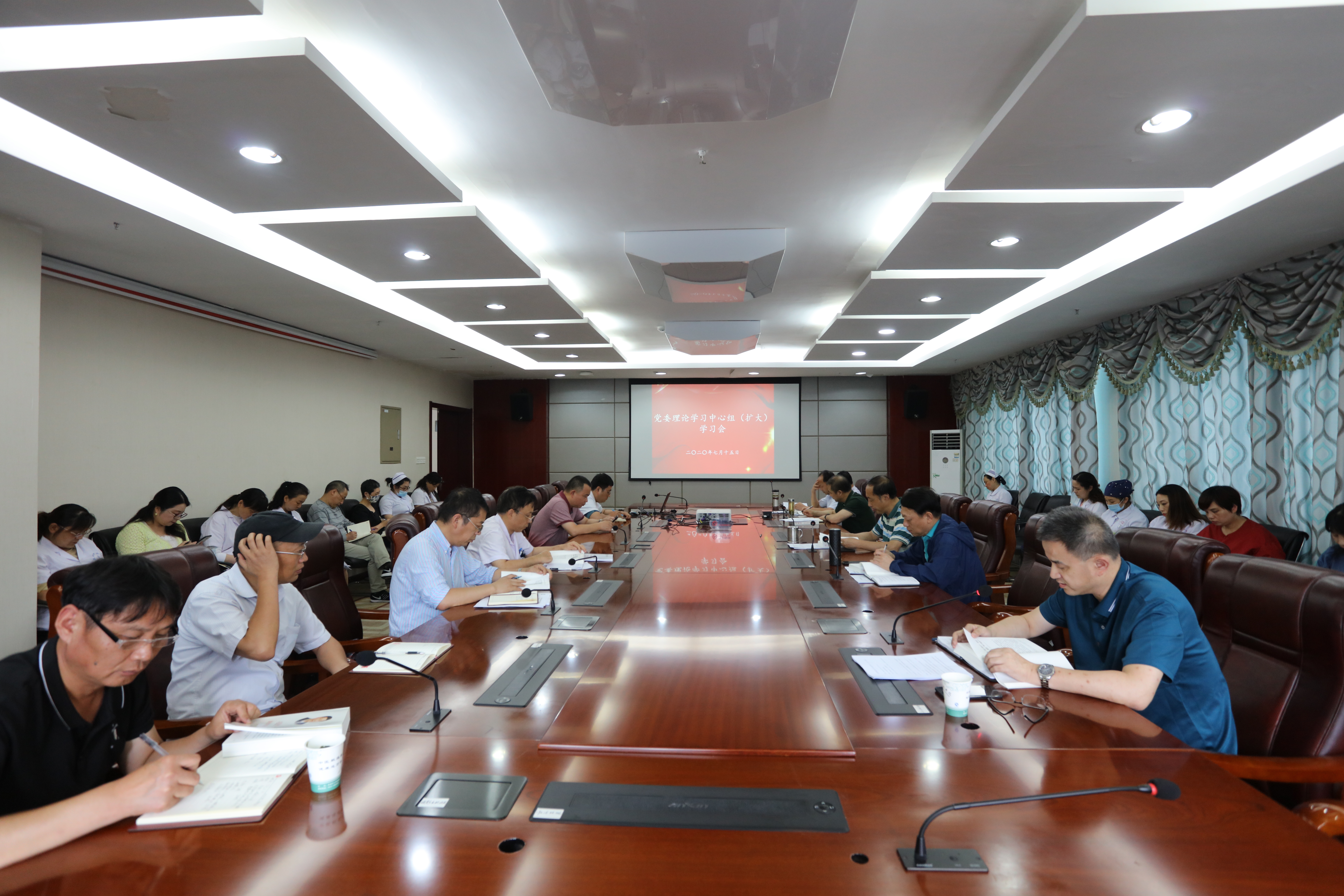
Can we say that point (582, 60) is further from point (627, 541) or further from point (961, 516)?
point (961, 516)

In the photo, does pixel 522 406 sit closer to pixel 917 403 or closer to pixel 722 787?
pixel 917 403

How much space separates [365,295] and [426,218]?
2.44 m

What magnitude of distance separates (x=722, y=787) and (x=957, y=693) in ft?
2.18

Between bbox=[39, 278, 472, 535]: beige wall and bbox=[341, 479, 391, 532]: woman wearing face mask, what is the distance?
36 cm

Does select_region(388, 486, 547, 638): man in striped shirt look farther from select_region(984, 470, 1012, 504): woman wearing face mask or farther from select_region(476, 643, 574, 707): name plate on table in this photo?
select_region(984, 470, 1012, 504): woman wearing face mask

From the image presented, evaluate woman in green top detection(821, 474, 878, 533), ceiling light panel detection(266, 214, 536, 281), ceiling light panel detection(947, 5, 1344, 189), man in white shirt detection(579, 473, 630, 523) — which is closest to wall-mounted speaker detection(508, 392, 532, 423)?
man in white shirt detection(579, 473, 630, 523)

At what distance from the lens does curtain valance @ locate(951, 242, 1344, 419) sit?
418 cm

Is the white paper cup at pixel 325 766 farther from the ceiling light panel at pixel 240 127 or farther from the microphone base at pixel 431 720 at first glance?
the ceiling light panel at pixel 240 127

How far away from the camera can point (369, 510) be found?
7.32 metres

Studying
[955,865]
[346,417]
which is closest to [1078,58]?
[955,865]

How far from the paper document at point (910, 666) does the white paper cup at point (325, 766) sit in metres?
1.36

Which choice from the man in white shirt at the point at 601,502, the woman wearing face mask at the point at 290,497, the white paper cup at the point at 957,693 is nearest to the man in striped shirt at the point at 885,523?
the man in white shirt at the point at 601,502

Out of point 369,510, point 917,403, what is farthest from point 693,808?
point 917,403

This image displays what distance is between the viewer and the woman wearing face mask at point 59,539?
402 cm
